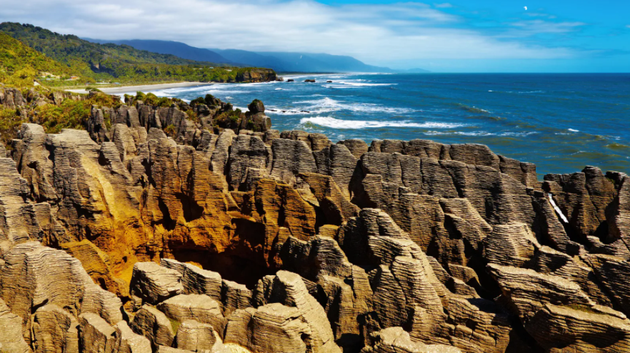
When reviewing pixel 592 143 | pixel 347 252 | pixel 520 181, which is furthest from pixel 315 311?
pixel 592 143

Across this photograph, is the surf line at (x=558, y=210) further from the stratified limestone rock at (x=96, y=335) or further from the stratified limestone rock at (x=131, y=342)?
the stratified limestone rock at (x=96, y=335)

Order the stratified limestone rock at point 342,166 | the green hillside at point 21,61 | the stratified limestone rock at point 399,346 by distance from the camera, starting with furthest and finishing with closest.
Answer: the green hillside at point 21,61 → the stratified limestone rock at point 342,166 → the stratified limestone rock at point 399,346

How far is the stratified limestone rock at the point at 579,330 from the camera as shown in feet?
18.8

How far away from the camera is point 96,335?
279 inches

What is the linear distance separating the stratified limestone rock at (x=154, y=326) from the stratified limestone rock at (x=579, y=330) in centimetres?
638

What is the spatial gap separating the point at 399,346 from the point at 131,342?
15.0 ft

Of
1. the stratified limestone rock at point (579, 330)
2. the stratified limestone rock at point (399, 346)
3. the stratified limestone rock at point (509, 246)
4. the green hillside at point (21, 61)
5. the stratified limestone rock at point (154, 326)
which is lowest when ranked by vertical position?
the stratified limestone rock at point (154, 326)

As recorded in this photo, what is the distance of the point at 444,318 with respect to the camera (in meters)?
6.89

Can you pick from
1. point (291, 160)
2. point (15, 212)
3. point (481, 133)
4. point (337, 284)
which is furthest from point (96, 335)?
point (481, 133)

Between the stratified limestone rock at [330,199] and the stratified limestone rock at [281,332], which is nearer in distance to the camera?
the stratified limestone rock at [281,332]

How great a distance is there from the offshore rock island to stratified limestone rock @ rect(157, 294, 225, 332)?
0.09ft

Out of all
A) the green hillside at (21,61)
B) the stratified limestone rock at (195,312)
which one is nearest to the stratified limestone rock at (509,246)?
the stratified limestone rock at (195,312)

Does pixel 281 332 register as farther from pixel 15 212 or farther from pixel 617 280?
pixel 15 212

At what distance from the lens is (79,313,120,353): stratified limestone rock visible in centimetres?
691
